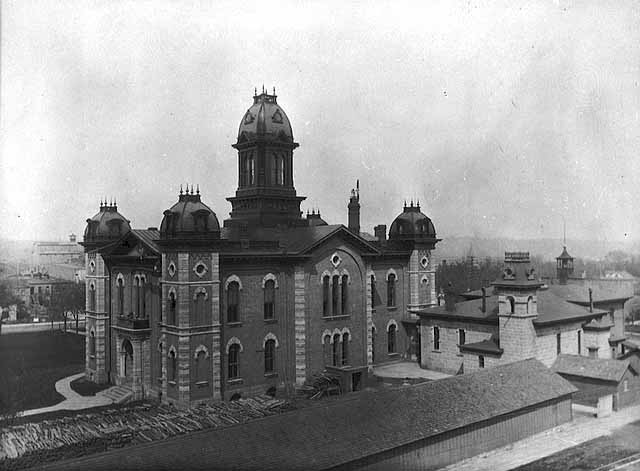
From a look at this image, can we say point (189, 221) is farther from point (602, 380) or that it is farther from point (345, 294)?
point (602, 380)

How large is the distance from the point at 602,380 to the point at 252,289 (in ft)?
62.4

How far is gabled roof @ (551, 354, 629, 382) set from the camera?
3203 centimetres

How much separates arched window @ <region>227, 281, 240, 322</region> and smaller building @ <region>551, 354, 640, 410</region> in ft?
58.5

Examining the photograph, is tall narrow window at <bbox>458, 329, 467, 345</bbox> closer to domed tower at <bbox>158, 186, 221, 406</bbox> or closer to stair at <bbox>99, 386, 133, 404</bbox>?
domed tower at <bbox>158, 186, 221, 406</bbox>

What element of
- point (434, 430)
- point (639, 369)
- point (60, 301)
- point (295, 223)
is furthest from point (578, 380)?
point (60, 301)

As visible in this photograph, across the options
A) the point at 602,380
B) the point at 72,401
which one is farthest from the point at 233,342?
the point at 602,380

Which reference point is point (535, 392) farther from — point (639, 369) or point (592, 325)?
point (592, 325)

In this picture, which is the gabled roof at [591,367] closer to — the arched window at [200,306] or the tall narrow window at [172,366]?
the arched window at [200,306]

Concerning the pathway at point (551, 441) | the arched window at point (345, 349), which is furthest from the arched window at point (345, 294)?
the pathway at point (551, 441)

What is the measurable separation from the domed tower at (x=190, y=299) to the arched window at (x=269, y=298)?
375 centimetres

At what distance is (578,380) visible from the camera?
3300 centimetres

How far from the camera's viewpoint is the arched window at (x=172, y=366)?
3351 cm

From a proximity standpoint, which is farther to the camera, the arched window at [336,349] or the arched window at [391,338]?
the arched window at [391,338]

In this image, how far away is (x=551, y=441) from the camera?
91.2 ft
